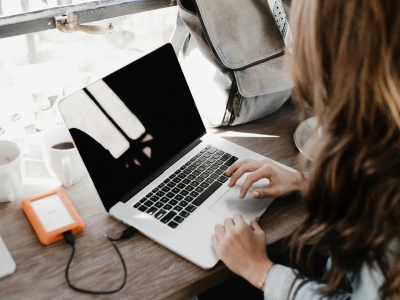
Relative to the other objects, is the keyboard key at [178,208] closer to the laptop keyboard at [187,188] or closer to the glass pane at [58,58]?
the laptop keyboard at [187,188]

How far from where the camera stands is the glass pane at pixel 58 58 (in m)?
1.08

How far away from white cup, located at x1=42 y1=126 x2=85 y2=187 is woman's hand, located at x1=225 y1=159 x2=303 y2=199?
12.7 inches

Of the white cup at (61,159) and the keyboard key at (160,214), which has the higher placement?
the white cup at (61,159)

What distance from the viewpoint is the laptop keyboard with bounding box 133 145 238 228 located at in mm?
820

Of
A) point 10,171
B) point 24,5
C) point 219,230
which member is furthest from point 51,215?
point 24,5

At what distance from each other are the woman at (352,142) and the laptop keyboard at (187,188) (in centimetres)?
23

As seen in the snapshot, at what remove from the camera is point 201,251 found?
0.74 m

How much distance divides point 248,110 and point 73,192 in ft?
1.57

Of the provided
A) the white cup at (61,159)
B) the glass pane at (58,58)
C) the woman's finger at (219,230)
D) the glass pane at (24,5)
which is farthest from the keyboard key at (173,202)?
the glass pane at (24,5)

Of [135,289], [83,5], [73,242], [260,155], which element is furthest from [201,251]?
[83,5]

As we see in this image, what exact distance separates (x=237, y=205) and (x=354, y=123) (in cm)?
33

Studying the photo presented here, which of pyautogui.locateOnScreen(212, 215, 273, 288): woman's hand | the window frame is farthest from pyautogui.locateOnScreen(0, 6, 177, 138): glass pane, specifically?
pyautogui.locateOnScreen(212, 215, 273, 288): woman's hand

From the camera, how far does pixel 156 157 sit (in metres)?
0.92

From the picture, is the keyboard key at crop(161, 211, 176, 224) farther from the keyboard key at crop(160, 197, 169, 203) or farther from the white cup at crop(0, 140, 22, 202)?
the white cup at crop(0, 140, 22, 202)
